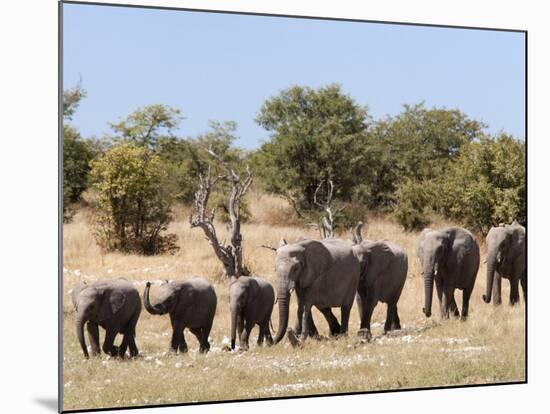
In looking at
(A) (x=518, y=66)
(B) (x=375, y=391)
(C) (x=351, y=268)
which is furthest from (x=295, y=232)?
(A) (x=518, y=66)

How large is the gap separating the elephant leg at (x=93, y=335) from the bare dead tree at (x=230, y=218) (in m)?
1.33

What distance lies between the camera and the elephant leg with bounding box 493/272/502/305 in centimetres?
1352

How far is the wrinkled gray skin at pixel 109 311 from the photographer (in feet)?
38.7

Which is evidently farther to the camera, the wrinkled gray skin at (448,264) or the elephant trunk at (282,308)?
the wrinkled gray skin at (448,264)

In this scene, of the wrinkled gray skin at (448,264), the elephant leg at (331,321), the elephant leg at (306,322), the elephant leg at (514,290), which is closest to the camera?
the elephant leg at (306,322)

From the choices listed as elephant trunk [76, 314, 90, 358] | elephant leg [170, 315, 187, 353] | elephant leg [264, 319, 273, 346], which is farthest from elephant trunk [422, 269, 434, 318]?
elephant trunk [76, 314, 90, 358]

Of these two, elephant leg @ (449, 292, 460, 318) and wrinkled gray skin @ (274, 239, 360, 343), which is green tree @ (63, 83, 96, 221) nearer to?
wrinkled gray skin @ (274, 239, 360, 343)

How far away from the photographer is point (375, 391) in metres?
12.5

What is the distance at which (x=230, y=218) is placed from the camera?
1259 centimetres

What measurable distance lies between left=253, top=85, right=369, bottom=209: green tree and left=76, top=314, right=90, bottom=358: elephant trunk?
228 centimetres

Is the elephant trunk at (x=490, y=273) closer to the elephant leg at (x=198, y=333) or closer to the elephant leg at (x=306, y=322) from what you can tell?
the elephant leg at (x=306, y=322)

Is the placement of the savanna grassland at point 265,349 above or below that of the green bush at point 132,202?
below

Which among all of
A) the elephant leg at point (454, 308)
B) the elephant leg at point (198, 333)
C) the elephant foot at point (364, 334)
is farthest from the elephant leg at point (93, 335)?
the elephant leg at point (454, 308)

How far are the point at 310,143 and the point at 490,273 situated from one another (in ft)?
7.56
